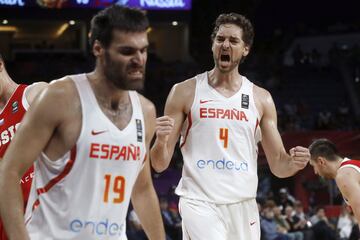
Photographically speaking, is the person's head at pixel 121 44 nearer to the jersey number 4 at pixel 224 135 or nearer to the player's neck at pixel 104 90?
the player's neck at pixel 104 90

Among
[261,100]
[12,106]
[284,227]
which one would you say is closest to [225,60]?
[261,100]

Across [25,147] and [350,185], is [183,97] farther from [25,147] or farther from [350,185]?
[25,147]

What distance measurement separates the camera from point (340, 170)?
7.75 metres

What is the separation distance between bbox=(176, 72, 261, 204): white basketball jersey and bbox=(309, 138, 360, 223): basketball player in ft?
5.86

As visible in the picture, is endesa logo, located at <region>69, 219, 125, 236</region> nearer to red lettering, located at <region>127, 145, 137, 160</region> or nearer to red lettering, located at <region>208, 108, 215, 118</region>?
red lettering, located at <region>127, 145, 137, 160</region>

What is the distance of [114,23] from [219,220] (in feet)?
8.60

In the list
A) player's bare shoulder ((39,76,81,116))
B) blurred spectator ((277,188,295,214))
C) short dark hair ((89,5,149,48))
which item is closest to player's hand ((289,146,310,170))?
short dark hair ((89,5,149,48))

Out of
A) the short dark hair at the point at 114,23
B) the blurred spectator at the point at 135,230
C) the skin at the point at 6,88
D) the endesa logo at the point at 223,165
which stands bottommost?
the blurred spectator at the point at 135,230

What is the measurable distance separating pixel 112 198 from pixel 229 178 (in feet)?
7.49

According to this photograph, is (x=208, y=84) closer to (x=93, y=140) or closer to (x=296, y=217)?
→ (x=93, y=140)

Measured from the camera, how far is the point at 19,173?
11.8 feet

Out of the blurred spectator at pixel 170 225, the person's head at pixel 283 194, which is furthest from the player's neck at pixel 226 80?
the person's head at pixel 283 194

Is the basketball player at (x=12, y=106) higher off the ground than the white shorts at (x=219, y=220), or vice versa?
the basketball player at (x=12, y=106)

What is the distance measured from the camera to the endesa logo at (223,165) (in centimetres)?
599
